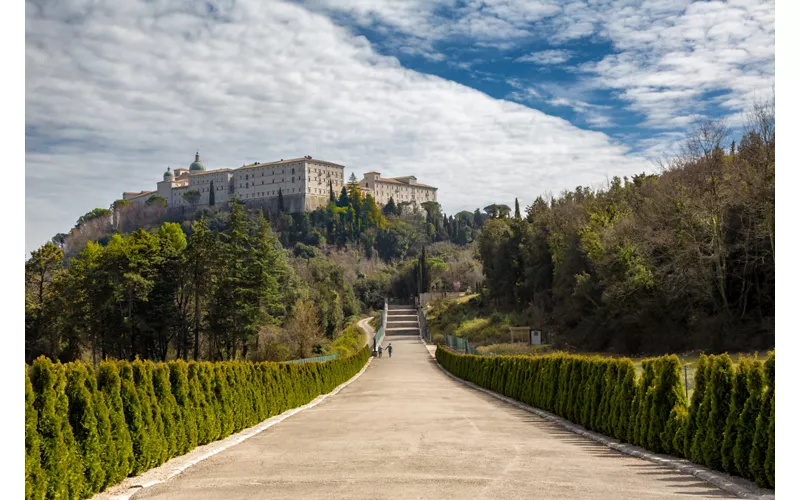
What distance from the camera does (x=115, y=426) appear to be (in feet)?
23.6

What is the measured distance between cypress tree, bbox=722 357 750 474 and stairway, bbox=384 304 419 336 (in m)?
69.0

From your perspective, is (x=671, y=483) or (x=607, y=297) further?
(x=607, y=297)

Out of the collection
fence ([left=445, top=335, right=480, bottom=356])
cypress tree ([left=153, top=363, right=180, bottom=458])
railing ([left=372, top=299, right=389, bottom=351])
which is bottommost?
railing ([left=372, top=299, right=389, bottom=351])

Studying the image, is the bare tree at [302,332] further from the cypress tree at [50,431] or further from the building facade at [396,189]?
the building facade at [396,189]

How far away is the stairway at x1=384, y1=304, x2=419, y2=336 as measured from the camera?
7781 cm

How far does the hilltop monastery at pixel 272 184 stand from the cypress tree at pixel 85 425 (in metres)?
149

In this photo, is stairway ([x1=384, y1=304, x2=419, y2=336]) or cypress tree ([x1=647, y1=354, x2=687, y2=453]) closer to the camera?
cypress tree ([x1=647, y1=354, x2=687, y2=453])

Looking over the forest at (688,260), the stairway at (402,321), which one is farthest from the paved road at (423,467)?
the stairway at (402,321)

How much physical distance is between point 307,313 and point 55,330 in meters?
17.4

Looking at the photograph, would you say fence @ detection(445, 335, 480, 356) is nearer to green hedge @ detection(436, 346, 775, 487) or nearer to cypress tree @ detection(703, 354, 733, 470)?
green hedge @ detection(436, 346, 775, 487)

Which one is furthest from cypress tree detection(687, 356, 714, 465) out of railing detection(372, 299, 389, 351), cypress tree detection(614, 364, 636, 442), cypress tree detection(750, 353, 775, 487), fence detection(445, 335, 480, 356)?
railing detection(372, 299, 389, 351)

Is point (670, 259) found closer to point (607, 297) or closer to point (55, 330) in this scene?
point (607, 297)
